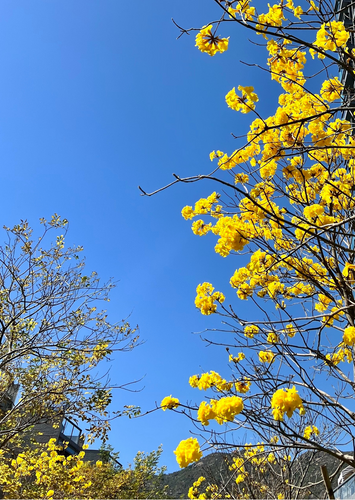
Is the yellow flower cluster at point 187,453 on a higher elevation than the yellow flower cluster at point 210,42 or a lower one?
lower

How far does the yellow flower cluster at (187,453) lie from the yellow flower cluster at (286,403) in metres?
0.53

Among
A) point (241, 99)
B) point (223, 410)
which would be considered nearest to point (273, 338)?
point (223, 410)

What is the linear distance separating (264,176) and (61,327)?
14.1 feet

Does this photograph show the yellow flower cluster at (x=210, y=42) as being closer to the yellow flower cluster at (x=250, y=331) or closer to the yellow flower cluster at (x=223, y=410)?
the yellow flower cluster at (x=223, y=410)

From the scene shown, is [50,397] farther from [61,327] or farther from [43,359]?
[61,327]

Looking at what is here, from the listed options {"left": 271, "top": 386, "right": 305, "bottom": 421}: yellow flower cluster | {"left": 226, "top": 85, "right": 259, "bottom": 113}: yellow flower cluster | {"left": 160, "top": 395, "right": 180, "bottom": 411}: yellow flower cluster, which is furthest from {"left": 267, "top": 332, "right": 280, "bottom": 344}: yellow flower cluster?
{"left": 226, "top": 85, "right": 259, "bottom": 113}: yellow flower cluster

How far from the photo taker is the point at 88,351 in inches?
212

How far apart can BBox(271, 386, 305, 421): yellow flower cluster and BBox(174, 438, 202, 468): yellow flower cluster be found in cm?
53

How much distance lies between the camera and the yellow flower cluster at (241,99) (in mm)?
2293

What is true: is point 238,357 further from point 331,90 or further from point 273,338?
point 331,90

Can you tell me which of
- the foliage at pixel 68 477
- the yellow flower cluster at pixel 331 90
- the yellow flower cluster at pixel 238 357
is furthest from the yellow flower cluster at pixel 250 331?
the foliage at pixel 68 477

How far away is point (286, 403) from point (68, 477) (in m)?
7.72

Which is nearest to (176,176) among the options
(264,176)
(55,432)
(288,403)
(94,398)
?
(288,403)

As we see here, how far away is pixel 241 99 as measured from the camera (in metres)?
2.37
